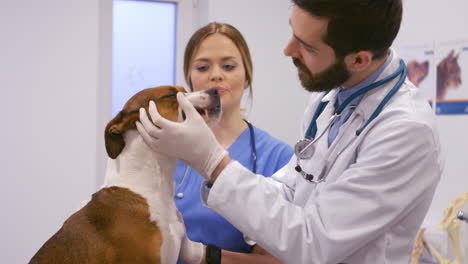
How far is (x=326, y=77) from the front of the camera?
4.53 ft

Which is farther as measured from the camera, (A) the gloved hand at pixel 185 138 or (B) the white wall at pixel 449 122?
(B) the white wall at pixel 449 122

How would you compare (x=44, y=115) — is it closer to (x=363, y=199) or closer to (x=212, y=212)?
(x=212, y=212)

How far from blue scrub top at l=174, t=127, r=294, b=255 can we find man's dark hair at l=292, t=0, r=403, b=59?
0.61m

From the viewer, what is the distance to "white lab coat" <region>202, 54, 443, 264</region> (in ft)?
3.90

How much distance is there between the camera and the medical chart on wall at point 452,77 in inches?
97.2

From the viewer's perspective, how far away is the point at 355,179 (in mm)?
1209

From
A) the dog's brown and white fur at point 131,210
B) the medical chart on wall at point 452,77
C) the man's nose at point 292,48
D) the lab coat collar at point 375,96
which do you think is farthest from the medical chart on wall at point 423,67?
the dog's brown and white fur at point 131,210

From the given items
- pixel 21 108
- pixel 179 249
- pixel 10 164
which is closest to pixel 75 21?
pixel 21 108

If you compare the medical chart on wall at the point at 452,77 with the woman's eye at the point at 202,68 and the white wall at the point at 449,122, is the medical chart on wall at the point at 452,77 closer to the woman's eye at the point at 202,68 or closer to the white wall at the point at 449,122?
the white wall at the point at 449,122

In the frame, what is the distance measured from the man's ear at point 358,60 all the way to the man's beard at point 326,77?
0.02 m

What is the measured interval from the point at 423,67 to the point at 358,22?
160cm

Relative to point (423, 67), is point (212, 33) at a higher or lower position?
higher

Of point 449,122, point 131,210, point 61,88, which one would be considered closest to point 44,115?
point 61,88

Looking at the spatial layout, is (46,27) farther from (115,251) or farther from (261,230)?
(261,230)
